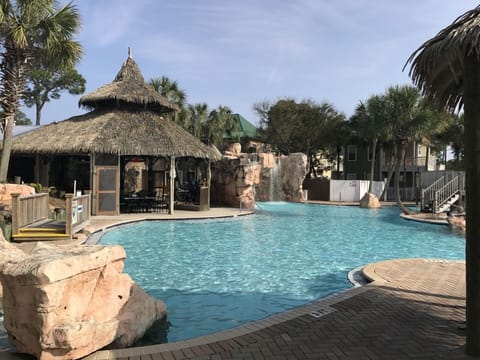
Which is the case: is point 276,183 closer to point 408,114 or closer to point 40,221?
point 408,114

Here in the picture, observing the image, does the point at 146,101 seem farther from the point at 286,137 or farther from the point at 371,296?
the point at 286,137

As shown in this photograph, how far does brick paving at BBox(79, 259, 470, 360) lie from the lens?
13.1 ft

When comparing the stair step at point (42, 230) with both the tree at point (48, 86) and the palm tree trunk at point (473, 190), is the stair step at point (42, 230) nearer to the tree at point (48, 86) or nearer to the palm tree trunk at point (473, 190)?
the palm tree trunk at point (473, 190)

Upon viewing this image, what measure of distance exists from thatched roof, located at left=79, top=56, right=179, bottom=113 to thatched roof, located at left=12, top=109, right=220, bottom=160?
1.44 ft

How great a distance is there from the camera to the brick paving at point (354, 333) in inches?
157

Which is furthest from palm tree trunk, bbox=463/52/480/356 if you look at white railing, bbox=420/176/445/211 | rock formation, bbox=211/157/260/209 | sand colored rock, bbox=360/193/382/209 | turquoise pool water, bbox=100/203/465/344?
sand colored rock, bbox=360/193/382/209

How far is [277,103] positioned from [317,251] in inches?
1237

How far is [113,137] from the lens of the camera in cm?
1788

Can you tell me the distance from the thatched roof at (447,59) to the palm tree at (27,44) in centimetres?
1465

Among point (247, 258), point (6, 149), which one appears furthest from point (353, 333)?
point (6, 149)

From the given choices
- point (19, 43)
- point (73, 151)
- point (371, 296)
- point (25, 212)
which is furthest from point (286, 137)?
point (371, 296)

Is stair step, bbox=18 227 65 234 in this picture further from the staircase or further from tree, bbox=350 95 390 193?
tree, bbox=350 95 390 193

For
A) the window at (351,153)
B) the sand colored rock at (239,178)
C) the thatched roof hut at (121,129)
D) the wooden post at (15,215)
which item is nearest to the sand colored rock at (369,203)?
the sand colored rock at (239,178)

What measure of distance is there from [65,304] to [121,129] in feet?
50.6
